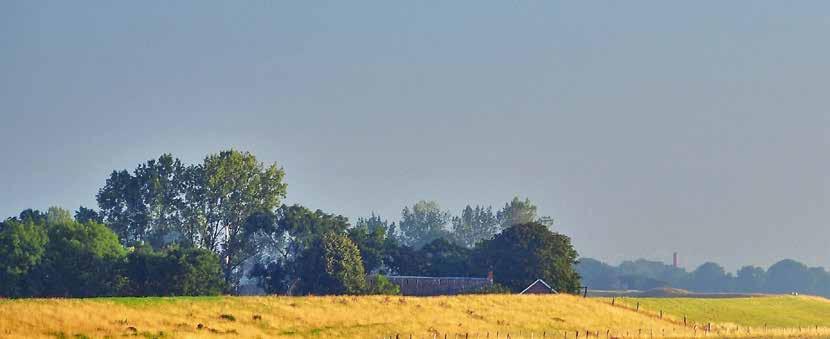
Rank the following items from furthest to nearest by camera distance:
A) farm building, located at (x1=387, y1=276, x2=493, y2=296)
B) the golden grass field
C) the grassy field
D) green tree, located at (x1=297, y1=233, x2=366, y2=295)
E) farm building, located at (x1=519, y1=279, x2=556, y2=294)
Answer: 1. farm building, located at (x1=387, y1=276, x2=493, y2=296)
2. farm building, located at (x1=519, y1=279, x2=556, y2=294)
3. green tree, located at (x1=297, y1=233, x2=366, y2=295)
4. the grassy field
5. the golden grass field

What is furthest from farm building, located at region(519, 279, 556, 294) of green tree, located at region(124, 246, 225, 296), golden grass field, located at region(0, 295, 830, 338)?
green tree, located at region(124, 246, 225, 296)

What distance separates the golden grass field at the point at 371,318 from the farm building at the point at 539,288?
879 cm

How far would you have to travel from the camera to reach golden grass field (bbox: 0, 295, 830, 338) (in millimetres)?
81500

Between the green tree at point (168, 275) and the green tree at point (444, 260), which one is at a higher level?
the green tree at point (444, 260)

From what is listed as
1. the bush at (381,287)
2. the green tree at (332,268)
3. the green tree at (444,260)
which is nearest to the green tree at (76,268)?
the green tree at (332,268)

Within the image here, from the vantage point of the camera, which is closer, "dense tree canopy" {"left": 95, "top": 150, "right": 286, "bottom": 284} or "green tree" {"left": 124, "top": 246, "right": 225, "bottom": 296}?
"green tree" {"left": 124, "top": 246, "right": 225, "bottom": 296}

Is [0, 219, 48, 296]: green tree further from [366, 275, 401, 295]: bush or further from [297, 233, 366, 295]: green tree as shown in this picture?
[366, 275, 401, 295]: bush

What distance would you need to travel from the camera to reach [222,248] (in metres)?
166

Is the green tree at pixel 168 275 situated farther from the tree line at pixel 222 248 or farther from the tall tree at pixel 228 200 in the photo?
the tall tree at pixel 228 200

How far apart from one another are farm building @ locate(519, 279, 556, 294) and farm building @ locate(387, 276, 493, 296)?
4299 millimetres

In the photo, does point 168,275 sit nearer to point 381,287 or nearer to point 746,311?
point 381,287

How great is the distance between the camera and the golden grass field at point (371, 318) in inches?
3209

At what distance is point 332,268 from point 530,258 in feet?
75.8

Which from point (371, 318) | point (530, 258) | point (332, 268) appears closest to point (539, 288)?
point (530, 258)
